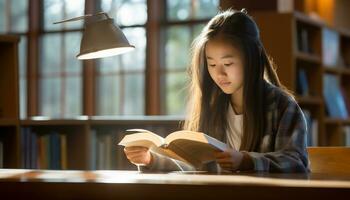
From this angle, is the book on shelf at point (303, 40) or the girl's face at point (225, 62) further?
the book on shelf at point (303, 40)

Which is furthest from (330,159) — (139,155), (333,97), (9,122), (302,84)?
(333,97)

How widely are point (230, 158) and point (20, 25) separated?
5485mm

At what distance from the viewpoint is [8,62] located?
10.9 feet

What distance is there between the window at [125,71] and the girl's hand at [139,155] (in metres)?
4.33

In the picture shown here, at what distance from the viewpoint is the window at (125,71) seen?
6223mm

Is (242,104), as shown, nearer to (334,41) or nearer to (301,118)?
(301,118)

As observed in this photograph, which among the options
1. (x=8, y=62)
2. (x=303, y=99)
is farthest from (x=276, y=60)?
(x=8, y=62)

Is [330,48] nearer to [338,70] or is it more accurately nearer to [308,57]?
[338,70]

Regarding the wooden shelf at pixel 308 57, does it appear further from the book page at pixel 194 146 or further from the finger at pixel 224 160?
the finger at pixel 224 160

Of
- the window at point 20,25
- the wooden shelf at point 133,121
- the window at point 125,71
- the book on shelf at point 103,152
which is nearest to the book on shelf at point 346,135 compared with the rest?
the window at point 125,71

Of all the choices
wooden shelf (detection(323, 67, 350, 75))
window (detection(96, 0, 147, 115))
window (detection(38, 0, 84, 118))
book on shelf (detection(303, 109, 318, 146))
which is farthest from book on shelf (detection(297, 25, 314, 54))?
window (detection(38, 0, 84, 118))

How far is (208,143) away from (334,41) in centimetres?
411

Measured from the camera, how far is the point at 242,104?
1.90 m

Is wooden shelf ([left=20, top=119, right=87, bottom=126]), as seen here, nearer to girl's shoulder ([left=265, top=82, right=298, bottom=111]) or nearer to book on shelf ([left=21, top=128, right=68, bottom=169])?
book on shelf ([left=21, top=128, right=68, bottom=169])
